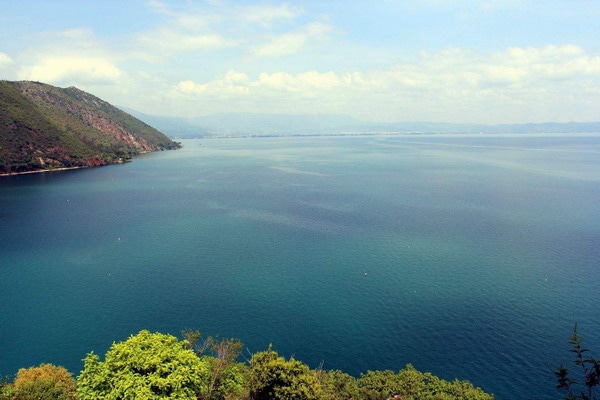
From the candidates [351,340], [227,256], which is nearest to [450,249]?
[351,340]

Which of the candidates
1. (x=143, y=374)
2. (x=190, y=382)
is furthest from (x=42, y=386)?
(x=190, y=382)

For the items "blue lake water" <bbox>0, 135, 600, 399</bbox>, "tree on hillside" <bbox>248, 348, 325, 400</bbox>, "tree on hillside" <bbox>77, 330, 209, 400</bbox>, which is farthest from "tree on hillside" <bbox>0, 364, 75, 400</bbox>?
"tree on hillside" <bbox>248, 348, 325, 400</bbox>

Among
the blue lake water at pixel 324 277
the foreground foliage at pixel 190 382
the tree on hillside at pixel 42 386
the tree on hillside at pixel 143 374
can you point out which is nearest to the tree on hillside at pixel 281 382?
the foreground foliage at pixel 190 382

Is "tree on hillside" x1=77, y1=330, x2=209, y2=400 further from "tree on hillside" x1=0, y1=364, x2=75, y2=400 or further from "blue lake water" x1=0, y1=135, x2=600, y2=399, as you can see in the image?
"blue lake water" x1=0, y1=135, x2=600, y2=399

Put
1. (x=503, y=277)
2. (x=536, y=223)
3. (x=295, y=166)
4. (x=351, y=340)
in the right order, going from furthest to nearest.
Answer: (x=295, y=166) < (x=536, y=223) < (x=503, y=277) < (x=351, y=340)

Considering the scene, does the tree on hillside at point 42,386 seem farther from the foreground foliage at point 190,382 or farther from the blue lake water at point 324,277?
the blue lake water at point 324,277

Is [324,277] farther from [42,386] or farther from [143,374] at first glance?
[42,386]

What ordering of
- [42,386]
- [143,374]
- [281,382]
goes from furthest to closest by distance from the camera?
[281,382] → [42,386] → [143,374]

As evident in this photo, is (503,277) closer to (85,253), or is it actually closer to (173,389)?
(173,389)
